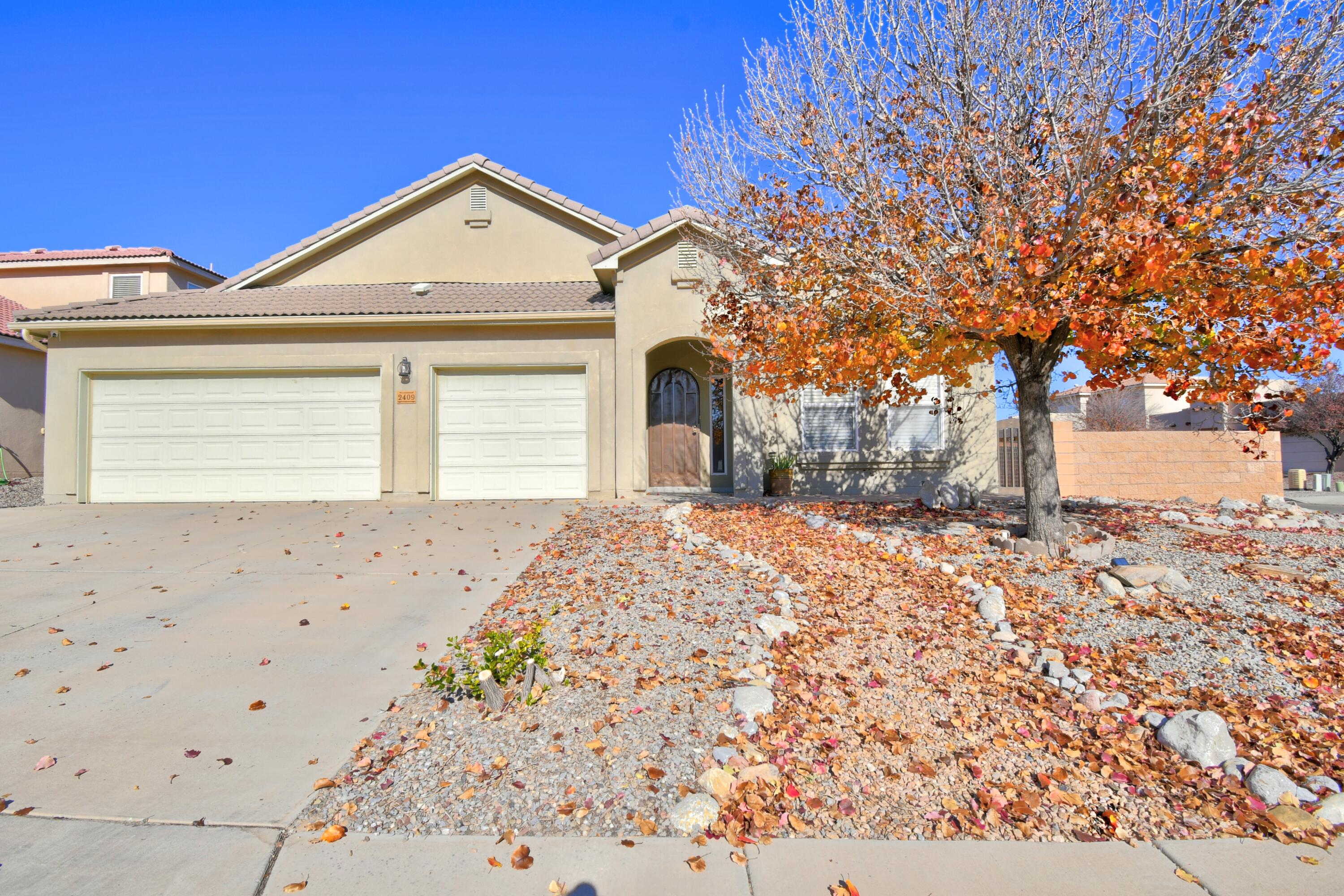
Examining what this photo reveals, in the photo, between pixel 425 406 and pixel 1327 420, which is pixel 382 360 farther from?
pixel 1327 420

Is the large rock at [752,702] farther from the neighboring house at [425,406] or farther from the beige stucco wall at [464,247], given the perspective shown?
the beige stucco wall at [464,247]

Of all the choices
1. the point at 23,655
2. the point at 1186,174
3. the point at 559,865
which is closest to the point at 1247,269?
the point at 1186,174

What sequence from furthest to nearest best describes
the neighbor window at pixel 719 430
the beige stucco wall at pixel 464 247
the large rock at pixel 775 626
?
the beige stucco wall at pixel 464 247 < the neighbor window at pixel 719 430 < the large rock at pixel 775 626

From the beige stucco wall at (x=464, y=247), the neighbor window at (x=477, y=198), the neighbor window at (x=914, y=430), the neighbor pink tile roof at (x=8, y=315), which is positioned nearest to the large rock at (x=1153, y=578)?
the neighbor window at (x=914, y=430)

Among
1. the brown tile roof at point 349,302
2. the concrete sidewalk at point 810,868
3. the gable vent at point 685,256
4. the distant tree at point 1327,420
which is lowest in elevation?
the concrete sidewalk at point 810,868

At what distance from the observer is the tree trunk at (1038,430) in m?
6.49

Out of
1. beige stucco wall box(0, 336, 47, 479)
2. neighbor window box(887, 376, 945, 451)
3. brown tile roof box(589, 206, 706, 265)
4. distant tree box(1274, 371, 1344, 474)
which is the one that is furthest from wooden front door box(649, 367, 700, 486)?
distant tree box(1274, 371, 1344, 474)

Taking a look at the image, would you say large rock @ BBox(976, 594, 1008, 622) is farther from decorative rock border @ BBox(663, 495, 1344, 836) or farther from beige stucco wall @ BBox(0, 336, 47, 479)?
beige stucco wall @ BBox(0, 336, 47, 479)

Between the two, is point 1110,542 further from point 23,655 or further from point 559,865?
point 23,655

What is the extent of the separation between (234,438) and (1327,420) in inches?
1131

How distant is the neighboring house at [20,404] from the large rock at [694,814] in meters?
18.5

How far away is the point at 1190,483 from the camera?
39.1 ft

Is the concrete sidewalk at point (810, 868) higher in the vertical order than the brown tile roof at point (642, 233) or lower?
lower

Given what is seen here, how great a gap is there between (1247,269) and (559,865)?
228 inches
